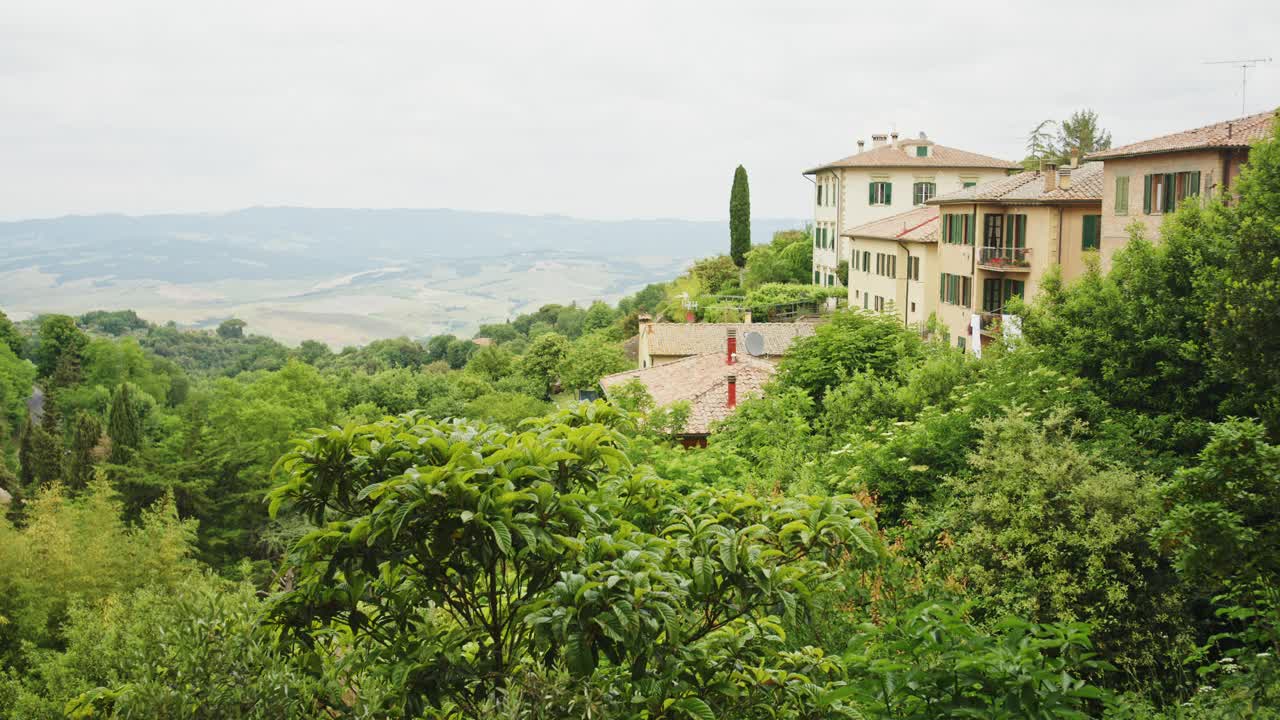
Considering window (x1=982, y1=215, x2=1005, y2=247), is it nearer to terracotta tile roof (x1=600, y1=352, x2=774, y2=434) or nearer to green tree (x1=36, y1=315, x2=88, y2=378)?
terracotta tile roof (x1=600, y1=352, x2=774, y2=434)

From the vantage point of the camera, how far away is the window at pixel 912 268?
4497 cm

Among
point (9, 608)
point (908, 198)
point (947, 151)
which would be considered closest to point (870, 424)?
point (9, 608)

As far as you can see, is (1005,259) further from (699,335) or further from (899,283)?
(699,335)

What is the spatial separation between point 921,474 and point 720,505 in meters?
8.43

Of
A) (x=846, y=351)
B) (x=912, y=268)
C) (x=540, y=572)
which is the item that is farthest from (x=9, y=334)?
(x=540, y=572)

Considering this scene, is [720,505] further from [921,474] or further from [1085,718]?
[921,474]

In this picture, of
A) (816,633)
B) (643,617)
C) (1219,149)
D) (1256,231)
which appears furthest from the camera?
(1219,149)

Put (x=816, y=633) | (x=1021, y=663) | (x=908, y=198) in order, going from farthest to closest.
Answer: (x=908, y=198) < (x=816, y=633) < (x=1021, y=663)

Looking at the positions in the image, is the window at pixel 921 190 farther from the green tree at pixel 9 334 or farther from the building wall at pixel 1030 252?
the green tree at pixel 9 334

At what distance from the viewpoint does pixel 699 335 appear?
Result: 4831 centimetres

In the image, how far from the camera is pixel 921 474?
13.9m

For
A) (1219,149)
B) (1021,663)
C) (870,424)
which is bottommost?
(870,424)

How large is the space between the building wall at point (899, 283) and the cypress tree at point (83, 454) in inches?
1594

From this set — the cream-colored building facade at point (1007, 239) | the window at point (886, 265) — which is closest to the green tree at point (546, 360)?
the window at point (886, 265)
